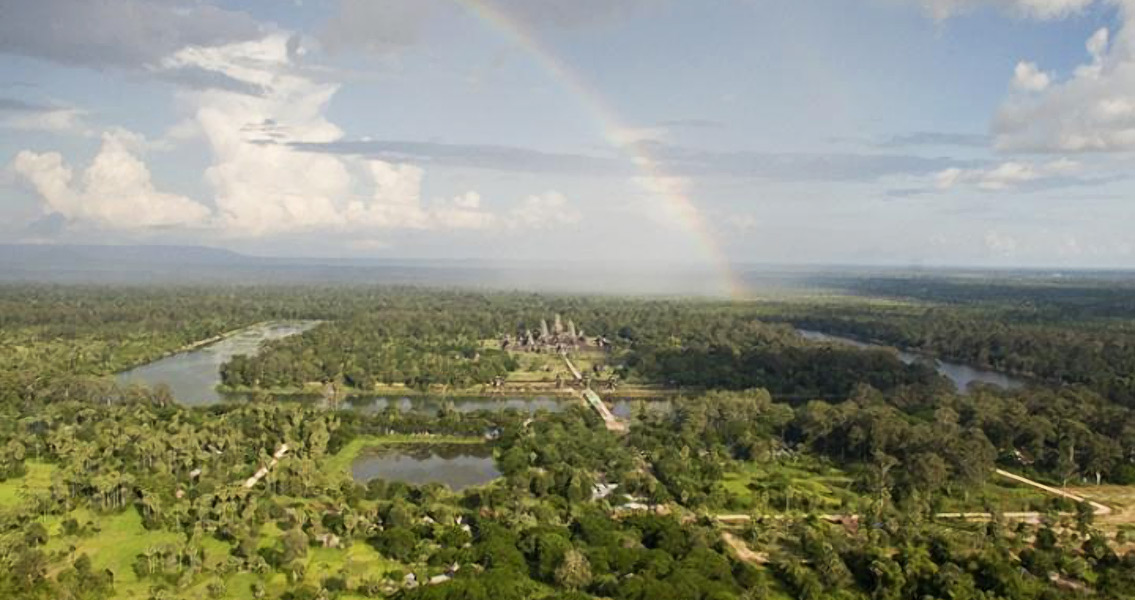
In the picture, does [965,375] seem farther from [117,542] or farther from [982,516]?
[117,542]

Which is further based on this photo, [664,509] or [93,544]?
[664,509]

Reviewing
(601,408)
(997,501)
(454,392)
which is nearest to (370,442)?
(454,392)

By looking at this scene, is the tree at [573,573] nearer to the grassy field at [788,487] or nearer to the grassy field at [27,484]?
the grassy field at [788,487]

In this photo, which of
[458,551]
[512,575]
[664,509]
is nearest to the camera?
[512,575]

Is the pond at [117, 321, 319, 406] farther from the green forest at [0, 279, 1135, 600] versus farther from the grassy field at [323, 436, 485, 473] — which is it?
the grassy field at [323, 436, 485, 473]

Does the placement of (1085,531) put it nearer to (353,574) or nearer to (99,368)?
(353,574)

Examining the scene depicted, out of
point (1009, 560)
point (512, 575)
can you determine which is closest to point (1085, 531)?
point (1009, 560)

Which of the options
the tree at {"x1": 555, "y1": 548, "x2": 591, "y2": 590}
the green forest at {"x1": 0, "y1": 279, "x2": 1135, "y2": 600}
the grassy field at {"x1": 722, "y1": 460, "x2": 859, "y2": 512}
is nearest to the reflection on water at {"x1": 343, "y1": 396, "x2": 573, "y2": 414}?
the green forest at {"x1": 0, "y1": 279, "x2": 1135, "y2": 600}
